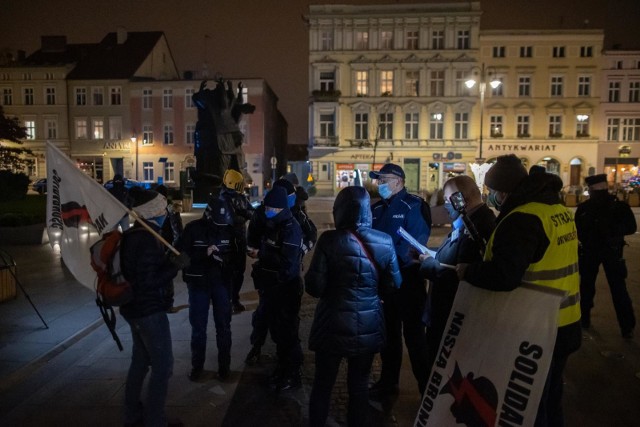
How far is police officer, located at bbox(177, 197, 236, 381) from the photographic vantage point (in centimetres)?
466

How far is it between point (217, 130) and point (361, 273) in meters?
13.7

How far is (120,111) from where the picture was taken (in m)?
45.2

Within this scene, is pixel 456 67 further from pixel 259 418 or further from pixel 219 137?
pixel 259 418

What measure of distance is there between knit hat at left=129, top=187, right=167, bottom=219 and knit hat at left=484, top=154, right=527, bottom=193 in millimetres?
2477

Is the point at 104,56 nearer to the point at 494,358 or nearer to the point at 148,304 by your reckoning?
the point at 148,304

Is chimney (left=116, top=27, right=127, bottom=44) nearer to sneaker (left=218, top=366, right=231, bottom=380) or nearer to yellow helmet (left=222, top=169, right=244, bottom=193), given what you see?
yellow helmet (left=222, top=169, right=244, bottom=193)

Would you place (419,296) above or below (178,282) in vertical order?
above

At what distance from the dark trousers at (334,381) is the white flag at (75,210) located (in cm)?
194

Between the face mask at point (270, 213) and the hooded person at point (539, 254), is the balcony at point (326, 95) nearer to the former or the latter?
the face mask at point (270, 213)

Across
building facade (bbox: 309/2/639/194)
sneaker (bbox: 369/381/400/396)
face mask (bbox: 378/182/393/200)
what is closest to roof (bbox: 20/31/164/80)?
building facade (bbox: 309/2/639/194)

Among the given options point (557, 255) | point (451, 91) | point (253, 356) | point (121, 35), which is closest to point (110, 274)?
point (253, 356)

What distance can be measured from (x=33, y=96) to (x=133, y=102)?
34.7 feet

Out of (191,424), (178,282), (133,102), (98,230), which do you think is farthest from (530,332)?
(133,102)

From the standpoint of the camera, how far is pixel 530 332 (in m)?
2.75
